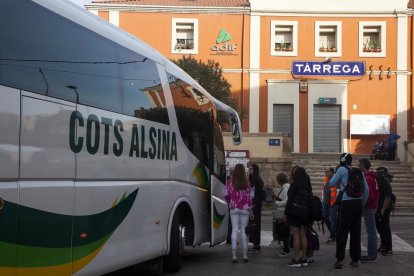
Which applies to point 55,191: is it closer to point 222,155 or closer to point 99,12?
point 222,155

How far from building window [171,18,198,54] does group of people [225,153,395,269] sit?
2490 cm

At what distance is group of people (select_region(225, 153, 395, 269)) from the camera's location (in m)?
9.45

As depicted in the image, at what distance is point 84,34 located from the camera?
6398mm

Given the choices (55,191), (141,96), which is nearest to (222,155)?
(141,96)

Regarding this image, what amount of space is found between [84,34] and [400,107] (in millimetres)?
31369

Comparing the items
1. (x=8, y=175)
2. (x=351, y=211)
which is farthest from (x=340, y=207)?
(x=8, y=175)

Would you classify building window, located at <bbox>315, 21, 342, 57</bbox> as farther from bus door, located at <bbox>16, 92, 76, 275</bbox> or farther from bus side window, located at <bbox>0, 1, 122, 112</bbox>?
bus door, located at <bbox>16, 92, 76, 275</bbox>

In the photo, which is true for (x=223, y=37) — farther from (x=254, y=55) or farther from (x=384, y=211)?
(x=384, y=211)

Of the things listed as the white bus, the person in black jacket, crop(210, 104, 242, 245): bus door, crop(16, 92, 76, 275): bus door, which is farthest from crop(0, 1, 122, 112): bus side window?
the person in black jacket

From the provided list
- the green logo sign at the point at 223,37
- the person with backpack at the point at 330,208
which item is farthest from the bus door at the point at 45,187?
the green logo sign at the point at 223,37

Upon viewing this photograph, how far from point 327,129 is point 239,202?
2596cm

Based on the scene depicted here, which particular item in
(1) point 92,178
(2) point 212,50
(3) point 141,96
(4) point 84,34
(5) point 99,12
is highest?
(5) point 99,12

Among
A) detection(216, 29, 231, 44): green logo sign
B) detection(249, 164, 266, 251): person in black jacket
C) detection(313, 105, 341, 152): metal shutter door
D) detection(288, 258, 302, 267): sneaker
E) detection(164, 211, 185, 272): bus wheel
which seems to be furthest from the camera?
detection(216, 29, 231, 44): green logo sign

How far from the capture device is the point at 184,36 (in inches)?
1415
